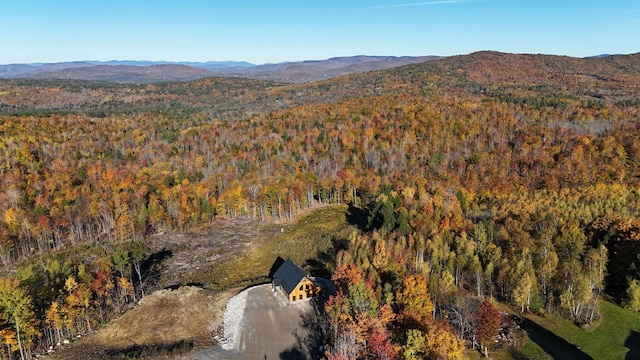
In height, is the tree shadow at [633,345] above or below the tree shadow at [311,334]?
below

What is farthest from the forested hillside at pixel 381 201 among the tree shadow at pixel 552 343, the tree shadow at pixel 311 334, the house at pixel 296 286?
the house at pixel 296 286

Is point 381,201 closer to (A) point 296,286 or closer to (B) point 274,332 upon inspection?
(A) point 296,286

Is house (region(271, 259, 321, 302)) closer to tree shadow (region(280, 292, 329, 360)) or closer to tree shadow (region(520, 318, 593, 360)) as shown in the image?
tree shadow (region(280, 292, 329, 360))

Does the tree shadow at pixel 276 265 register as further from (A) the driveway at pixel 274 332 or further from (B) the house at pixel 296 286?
(A) the driveway at pixel 274 332

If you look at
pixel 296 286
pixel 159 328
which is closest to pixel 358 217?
pixel 296 286

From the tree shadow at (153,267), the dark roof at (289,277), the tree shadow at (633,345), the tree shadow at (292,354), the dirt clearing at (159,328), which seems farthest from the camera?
the tree shadow at (153,267)

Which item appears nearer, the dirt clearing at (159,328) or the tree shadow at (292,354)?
the tree shadow at (292,354)
